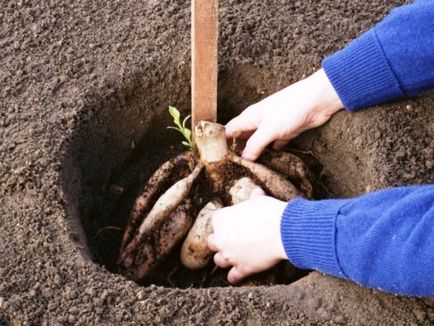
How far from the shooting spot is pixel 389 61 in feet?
4.83

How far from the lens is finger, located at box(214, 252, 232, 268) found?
155 centimetres

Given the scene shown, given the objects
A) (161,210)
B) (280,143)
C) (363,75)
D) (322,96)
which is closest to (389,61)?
(363,75)

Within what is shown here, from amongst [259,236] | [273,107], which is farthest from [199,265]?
[273,107]

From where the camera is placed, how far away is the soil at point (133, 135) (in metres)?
1.32

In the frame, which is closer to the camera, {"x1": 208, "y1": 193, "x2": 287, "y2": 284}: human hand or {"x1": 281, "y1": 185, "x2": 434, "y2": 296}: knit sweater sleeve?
{"x1": 281, "y1": 185, "x2": 434, "y2": 296}: knit sweater sleeve

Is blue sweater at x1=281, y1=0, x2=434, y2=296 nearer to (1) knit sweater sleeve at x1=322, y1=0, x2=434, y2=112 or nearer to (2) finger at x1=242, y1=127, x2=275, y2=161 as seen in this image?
(1) knit sweater sleeve at x1=322, y1=0, x2=434, y2=112

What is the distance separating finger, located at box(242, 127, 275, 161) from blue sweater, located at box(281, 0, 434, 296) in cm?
18

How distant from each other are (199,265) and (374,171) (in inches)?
17.1

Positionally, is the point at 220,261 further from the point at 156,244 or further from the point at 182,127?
the point at 182,127

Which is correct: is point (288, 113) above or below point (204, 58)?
below

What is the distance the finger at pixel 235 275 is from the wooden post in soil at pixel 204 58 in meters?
0.33

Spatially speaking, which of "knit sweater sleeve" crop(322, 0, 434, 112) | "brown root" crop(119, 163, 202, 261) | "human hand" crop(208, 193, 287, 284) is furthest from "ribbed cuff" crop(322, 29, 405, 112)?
"brown root" crop(119, 163, 202, 261)

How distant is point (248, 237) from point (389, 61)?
0.45 meters

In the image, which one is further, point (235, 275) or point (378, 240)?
point (235, 275)
